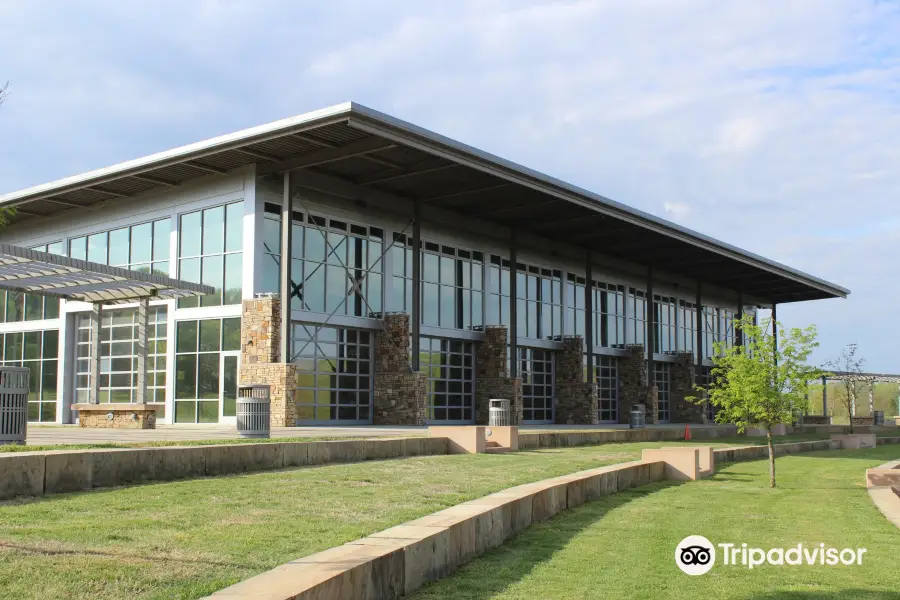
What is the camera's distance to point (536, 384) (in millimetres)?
44625

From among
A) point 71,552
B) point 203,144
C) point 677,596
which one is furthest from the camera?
point 203,144

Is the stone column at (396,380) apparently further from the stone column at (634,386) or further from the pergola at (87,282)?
the stone column at (634,386)

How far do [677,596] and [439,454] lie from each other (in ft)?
41.2

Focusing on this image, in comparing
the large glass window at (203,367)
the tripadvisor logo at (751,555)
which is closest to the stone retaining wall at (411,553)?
the tripadvisor logo at (751,555)

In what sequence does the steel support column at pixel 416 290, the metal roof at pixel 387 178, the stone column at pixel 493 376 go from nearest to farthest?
the metal roof at pixel 387 178
the steel support column at pixel 416 290
the stone column at pixel 493 376

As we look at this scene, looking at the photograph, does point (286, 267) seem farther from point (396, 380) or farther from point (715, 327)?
point (715, 327)

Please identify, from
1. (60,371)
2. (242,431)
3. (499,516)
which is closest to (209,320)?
(60,371)

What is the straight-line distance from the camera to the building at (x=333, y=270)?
30.0m

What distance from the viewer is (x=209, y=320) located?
31453 millimetres

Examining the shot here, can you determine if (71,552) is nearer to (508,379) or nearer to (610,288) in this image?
(508,379)

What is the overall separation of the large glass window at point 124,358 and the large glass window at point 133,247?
165 cm

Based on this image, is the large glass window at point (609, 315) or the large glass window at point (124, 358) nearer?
the large glass window at point (124, 358)

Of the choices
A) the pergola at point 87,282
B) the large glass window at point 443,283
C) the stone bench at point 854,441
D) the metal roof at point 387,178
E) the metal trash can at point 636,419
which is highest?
the metal roof at point 387,178

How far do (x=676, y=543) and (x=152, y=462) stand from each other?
669 cm
